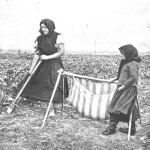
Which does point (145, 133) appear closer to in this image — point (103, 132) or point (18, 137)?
point (103, 132)

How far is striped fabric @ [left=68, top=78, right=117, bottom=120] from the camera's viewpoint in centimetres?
620

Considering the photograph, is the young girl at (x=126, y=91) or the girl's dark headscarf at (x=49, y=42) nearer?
the young girl at (x=126, y=91)

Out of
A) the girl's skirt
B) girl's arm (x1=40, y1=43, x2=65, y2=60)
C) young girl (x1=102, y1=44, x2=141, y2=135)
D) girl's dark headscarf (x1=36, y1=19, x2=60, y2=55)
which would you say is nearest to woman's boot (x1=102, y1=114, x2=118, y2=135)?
young girl (x1=102, y1=44, x2=141, y2=135)

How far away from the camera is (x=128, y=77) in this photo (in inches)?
217

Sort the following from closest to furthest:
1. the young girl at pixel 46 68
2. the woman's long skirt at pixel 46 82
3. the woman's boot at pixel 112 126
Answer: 1. the woman's boot at pixel 112 126
2. the young girl at pixel 46 68
3. the woman's long skirt at pixel 46 82

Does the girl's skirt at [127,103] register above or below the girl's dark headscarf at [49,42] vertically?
below

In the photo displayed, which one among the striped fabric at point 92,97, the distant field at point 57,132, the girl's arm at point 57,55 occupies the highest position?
the girl's arm at point 57,55

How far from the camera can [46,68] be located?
6551 mm

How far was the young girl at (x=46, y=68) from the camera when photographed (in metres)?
6.36

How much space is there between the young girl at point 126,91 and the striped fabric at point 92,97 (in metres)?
0.56

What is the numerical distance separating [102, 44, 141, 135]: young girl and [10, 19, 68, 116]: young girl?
51.9 inches

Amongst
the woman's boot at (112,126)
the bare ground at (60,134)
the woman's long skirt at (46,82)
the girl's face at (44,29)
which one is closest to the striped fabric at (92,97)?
the bare ground at (60,134)

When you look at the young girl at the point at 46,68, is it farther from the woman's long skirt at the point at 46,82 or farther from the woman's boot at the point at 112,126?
the woman's boot at the point at 112,126

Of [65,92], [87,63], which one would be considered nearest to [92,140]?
[65,92]
